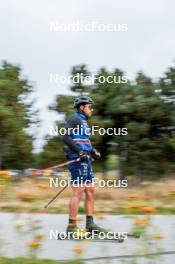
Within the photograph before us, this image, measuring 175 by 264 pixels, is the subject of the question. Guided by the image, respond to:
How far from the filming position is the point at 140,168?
1485 cm

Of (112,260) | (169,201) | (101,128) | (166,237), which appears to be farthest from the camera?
(101,128)

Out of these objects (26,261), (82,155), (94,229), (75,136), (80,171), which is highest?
(75,136)

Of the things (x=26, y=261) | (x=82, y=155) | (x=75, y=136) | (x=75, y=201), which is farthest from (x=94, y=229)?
(x=26, y=261)

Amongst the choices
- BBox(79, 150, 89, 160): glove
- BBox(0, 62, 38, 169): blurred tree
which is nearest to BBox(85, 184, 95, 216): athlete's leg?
BBox(79, 150, 89, 160): glove

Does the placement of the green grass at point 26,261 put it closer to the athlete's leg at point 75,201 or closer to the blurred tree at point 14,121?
the athlete's leg at point 75,201

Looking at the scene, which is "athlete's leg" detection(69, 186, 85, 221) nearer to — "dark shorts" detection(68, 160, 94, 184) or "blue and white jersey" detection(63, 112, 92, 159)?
"dark shorts" detection(68, 160, 94, 184)

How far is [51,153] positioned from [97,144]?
3.56 feet

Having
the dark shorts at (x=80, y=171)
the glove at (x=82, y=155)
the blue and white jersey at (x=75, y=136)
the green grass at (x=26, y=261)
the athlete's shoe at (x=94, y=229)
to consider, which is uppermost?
the blue and white jersey at (x=75, y=136)

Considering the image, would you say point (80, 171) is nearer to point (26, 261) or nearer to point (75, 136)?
point (75, 136)

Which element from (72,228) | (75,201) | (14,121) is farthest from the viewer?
(14,121)

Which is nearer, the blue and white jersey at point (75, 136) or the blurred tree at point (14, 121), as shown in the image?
the blue and white jersey at point (75, 136)

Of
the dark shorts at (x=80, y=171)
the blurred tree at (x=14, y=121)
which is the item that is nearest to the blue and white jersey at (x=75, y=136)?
the dark shorts at (x=80, y=171)

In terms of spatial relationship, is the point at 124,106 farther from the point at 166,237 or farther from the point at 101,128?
the point at 166,237

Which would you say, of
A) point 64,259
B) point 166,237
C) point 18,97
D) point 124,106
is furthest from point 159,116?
point 64,259
